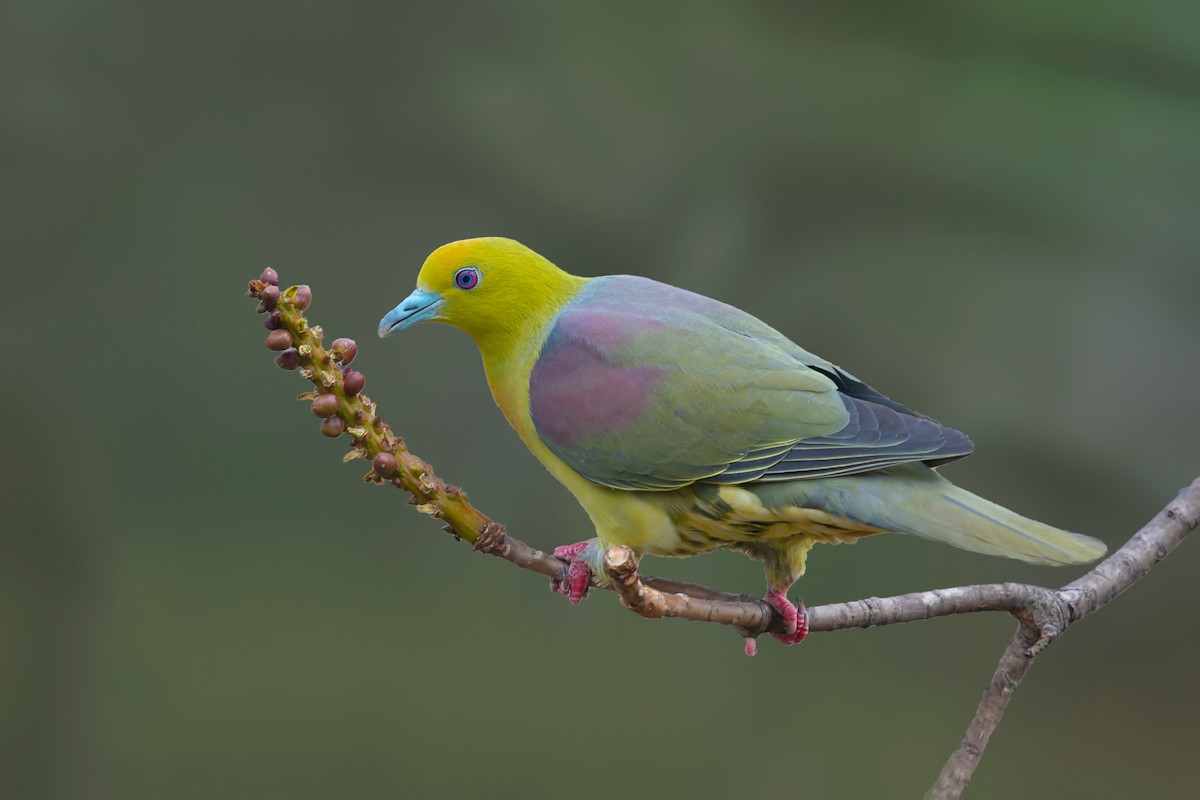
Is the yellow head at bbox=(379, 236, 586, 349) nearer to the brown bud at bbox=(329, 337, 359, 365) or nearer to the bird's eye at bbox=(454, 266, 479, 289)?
the bird's eye at bbox=(454, 266, 479, 289)

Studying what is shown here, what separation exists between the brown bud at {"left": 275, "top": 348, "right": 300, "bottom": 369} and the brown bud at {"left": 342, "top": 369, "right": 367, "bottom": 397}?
6 cm

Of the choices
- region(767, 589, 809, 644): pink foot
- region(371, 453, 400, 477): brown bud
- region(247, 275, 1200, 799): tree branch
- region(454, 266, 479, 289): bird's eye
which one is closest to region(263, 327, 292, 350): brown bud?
region(247, 275, 1200, 799): tree branch

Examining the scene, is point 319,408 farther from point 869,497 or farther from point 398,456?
point 869,497

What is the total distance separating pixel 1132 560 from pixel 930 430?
54 cm

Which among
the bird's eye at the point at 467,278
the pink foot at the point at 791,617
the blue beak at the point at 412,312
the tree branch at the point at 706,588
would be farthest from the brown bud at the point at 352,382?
the pink foot at the point at 791,617

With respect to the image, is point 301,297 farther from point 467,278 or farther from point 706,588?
point 706,588

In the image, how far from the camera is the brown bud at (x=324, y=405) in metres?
1.22

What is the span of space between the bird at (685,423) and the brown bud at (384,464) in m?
0.38

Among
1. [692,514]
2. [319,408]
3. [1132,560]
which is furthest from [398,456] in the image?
[1132,560]

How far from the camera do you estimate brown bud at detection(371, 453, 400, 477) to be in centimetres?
125

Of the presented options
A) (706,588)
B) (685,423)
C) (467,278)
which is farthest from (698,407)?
(467,278)

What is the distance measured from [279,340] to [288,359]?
0.03 metres

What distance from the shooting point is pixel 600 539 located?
174 centimetres

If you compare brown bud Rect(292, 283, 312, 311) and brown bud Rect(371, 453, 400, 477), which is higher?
brown bud Rect(292, 283, 312, 311)
